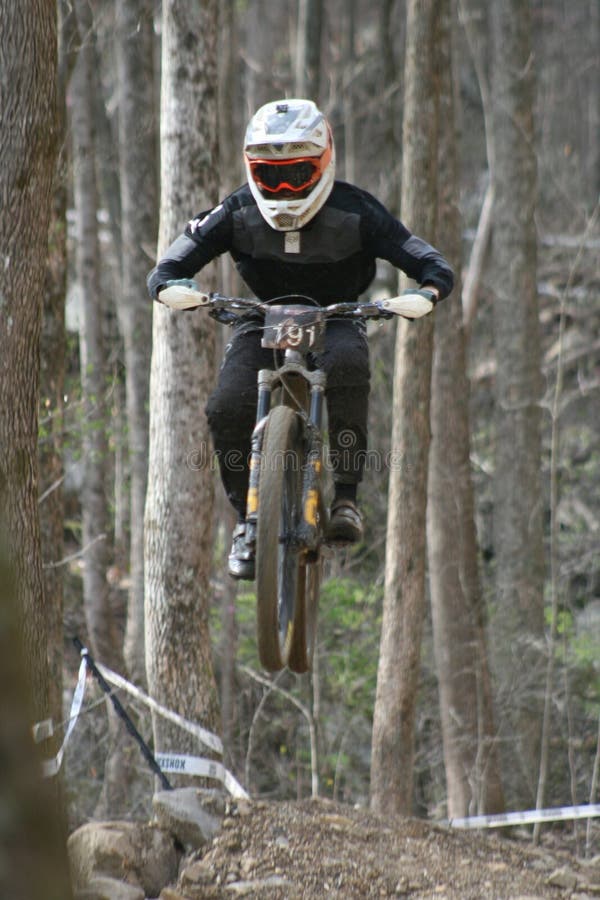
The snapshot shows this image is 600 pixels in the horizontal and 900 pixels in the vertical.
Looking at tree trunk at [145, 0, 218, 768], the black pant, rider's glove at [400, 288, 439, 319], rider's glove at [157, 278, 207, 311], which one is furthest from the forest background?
rider's glove at [400, 288, 439, 319]

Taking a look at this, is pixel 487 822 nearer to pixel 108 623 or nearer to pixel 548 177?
pixel 108 623

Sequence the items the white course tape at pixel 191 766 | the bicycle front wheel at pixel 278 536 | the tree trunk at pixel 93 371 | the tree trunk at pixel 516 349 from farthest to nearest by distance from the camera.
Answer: the tree trunk at pixel 516 349, the tree trunk at pixel 93 371, the white course tape at pixel 191 766, the bicycle front wheel at pixel 278 536

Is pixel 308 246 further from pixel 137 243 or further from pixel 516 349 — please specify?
pixel 516 349

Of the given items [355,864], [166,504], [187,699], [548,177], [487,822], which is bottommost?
[487,822]

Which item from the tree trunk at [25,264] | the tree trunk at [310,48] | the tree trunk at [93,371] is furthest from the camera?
the tree trunk at [310,48]

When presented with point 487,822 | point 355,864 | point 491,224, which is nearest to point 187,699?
point 355,864

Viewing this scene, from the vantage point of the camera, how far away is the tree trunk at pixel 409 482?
30.3 feet

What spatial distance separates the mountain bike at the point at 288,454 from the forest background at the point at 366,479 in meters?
0.92

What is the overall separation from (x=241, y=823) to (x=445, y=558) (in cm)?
615

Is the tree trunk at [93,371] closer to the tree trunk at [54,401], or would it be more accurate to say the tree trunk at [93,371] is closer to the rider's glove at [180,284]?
the tree trunk at [54,401]

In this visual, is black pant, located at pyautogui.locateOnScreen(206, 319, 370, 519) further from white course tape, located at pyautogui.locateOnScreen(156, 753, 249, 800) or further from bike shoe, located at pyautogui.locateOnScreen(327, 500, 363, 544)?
white course tape, located at pyautogui.locateOnScreen(156, 753, 249, 800)

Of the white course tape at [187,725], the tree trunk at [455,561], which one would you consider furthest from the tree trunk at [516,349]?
the white course tape at [187,725]

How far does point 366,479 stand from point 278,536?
10.3m

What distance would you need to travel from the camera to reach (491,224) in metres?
16.3
